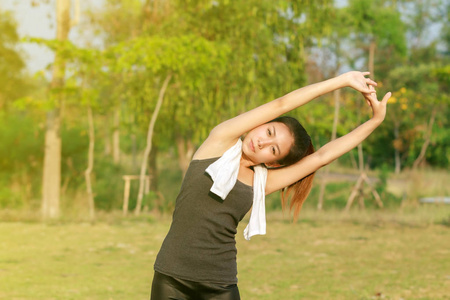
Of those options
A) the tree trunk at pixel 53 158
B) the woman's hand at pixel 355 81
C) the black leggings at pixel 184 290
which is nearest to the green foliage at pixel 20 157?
the tree trunk at pixel 53 158

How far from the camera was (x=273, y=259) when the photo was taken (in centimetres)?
830

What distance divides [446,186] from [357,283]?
12159 millimetres

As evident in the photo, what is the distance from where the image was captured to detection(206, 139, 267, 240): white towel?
7.45ft

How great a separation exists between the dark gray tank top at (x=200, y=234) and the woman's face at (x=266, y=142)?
165 mm

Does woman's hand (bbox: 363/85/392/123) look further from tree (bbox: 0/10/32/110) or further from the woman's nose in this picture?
tree (bbox: 0/10/32/110)

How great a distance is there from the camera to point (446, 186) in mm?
17688

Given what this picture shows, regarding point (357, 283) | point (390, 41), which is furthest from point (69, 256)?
A: point (390, 41)

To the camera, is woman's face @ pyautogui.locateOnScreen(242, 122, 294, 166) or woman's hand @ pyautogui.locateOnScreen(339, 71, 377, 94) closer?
woman's hand @ pyautogui.locateOnScreen(339, 71, 377, 94)

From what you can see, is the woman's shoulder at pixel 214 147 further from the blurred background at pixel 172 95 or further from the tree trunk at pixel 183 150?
the tree trunk at pixel 183 150

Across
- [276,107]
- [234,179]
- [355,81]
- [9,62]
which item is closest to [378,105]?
[355,81]

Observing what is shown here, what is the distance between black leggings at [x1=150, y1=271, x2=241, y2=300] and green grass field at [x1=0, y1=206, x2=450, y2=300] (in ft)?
12.0

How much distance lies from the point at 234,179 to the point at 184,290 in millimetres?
492

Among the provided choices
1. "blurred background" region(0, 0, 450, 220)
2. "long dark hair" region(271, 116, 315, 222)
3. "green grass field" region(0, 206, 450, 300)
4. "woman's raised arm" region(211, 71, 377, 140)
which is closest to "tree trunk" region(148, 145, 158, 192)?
"blurred background" region(0, 0, 450, 220)

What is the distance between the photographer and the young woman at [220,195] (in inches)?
91.0
